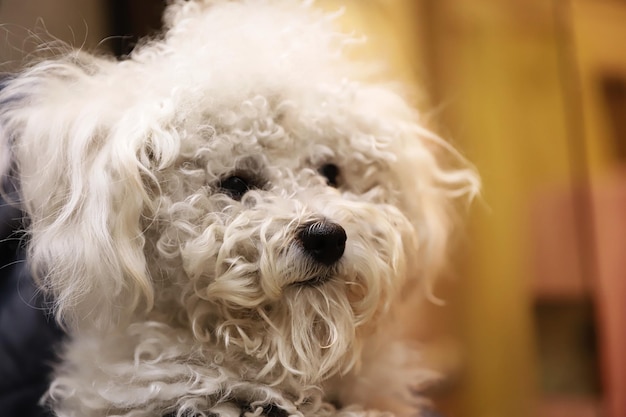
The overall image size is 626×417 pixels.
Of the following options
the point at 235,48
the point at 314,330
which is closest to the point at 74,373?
the point at 314,330

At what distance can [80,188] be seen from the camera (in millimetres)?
629

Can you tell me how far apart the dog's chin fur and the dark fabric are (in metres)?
0.04

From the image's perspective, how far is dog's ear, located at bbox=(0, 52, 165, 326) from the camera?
24.3 inches

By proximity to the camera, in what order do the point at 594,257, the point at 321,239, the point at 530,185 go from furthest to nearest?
the point at 530,185 < the point at 594,257 < the point at 321,239

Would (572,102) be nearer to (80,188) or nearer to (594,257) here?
(594,257)

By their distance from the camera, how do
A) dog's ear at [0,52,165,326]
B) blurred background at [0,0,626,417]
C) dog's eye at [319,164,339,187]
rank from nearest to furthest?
1. dog's ear at [0,52,165,326]
2. dog's eye at [319,164,339,187]
3. blurred background at [0,0,626,417]

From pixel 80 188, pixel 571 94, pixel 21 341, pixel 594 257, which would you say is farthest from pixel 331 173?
pixel 571 94

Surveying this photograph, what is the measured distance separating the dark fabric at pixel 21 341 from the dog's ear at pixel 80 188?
0.38 ft

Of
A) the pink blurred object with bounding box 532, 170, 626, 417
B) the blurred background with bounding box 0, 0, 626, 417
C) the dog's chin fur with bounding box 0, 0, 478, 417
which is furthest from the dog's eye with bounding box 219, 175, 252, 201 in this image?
the pink blurred object with bounding box 532, 170, 626, 417

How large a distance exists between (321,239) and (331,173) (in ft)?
0.47

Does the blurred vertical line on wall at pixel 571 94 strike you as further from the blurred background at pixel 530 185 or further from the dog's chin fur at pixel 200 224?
the dog's chin fur at pixel 200 224

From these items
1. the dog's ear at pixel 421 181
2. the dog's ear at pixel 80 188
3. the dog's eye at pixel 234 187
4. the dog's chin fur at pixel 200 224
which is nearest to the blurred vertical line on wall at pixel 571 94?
the dog's ear at pixel 421 181

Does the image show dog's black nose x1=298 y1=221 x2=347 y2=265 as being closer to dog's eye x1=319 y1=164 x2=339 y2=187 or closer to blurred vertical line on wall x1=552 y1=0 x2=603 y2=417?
dog's eye x1=319 y1=164 x2=339 y2=187

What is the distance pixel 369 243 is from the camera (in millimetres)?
671
